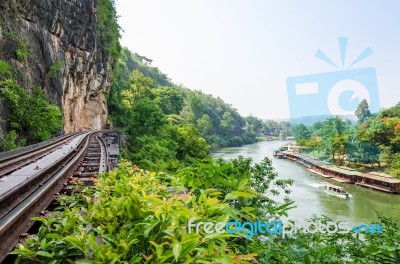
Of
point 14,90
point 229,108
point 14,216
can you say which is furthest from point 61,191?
point 229,108

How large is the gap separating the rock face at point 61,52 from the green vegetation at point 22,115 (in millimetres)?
1252

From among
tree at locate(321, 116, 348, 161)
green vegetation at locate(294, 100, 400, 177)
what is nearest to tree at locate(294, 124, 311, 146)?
tree at locate(321, 116, 348, 161)

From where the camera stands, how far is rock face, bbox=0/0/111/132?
51.2 feet

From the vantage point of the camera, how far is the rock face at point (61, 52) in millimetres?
15609

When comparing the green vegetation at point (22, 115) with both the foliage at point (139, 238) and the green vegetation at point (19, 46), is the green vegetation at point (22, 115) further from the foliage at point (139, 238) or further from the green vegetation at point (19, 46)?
the foliage at point (139, 238)

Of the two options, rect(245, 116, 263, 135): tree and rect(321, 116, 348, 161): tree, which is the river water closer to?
rect(321, 116, 348, 161): tree

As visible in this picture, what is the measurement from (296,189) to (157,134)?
50.1 feet

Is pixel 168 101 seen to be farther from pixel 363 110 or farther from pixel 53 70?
pixel 363 110

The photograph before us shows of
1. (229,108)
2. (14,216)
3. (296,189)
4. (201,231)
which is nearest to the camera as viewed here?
(201,231)

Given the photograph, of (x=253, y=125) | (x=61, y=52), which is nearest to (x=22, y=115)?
(x=61, y=52)

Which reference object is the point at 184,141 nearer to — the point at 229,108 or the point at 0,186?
the point at 0,186

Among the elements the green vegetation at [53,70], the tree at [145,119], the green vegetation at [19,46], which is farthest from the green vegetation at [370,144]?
the green vegetation at [19,46]

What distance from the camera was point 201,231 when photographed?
157cm

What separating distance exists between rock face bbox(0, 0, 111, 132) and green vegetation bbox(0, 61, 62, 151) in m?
1.25
